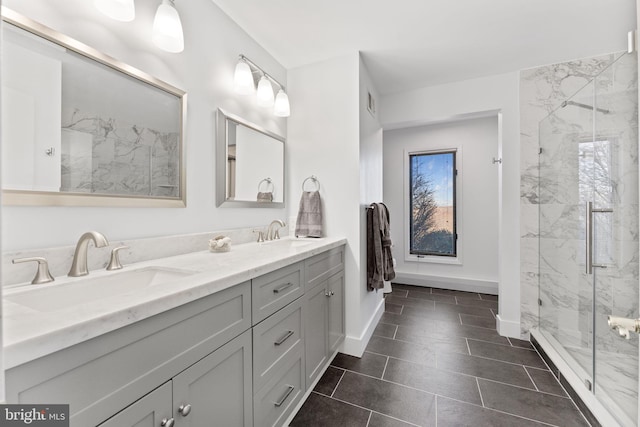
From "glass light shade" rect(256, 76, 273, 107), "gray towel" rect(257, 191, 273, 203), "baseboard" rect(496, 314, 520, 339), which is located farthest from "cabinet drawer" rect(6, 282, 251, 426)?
"baseboard" rect(496, 314, 520, 339)

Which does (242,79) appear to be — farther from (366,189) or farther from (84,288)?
(84,288)

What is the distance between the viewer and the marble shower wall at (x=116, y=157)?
112cm

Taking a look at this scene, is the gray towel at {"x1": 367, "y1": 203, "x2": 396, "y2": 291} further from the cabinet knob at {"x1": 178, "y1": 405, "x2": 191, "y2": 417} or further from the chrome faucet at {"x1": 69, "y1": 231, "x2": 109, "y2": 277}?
the chrome faucet at {"x1": 69, "y1": 231, "x2": 109, "y2": 277}

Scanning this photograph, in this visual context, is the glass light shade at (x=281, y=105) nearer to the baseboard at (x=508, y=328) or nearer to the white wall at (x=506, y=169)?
the white wall at (x=506, y=169)

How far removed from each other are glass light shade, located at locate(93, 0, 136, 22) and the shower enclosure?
2.40 metres

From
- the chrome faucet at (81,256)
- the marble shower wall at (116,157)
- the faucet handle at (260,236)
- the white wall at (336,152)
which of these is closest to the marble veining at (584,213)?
the white wall at (336,152)

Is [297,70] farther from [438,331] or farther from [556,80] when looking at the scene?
[438,331]

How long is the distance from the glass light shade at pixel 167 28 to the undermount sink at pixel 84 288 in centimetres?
109

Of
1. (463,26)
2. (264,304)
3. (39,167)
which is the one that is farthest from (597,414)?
(39,167)

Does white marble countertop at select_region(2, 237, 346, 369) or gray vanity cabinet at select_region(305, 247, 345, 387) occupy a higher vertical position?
white marble countertop at select_region(2, 237, 346, 369)


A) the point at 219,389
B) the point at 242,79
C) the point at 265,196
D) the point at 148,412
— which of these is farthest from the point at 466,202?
the point at 148,412

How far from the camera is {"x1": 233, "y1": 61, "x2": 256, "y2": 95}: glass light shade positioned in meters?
1.88

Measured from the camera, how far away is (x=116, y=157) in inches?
49.9

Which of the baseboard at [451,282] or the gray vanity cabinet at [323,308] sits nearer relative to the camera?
the gray vanity cabinet at [323,308]
